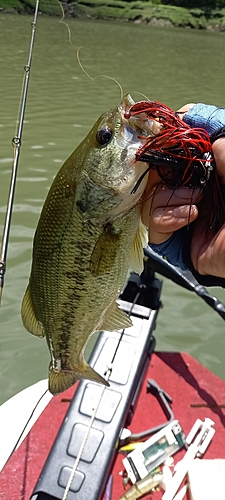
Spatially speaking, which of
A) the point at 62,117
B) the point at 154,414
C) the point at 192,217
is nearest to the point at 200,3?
the point at 62,117

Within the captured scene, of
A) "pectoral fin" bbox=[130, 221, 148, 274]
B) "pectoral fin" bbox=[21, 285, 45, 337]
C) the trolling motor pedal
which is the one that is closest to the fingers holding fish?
"pectoral fin" bbox=[130, 221, 148, 274]

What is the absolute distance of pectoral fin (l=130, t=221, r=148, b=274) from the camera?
7.09 feet

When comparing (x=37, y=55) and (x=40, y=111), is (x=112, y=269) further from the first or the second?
(x=37, y=55)

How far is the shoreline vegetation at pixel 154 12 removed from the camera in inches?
2350

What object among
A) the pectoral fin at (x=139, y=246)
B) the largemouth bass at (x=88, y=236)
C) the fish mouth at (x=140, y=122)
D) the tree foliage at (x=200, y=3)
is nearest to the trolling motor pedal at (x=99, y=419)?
the largemouth bass at (x=88, y=236)

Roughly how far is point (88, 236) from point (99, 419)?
6.01 feet

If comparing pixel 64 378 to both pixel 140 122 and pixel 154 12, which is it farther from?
pixel 154 12

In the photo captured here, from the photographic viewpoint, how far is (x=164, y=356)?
454cm

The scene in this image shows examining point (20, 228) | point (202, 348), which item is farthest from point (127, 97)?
point (20, 228)

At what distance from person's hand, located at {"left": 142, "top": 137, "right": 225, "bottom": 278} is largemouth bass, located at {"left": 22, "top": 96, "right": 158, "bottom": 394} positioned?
7 cm

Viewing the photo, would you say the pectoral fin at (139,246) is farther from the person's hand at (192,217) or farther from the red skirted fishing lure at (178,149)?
the red skirted fishing lure at (178,149)

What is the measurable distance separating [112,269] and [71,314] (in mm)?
310

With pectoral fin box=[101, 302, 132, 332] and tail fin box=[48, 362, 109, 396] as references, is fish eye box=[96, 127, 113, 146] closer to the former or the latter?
pectoral fin box=[101, 302, 132, 332]

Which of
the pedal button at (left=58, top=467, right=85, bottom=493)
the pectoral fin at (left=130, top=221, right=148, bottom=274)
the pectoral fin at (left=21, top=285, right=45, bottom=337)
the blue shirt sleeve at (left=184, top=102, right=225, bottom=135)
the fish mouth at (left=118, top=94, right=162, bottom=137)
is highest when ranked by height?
the blue shirt sleeve at (left=184, top=102, right=225, bottom=135)
